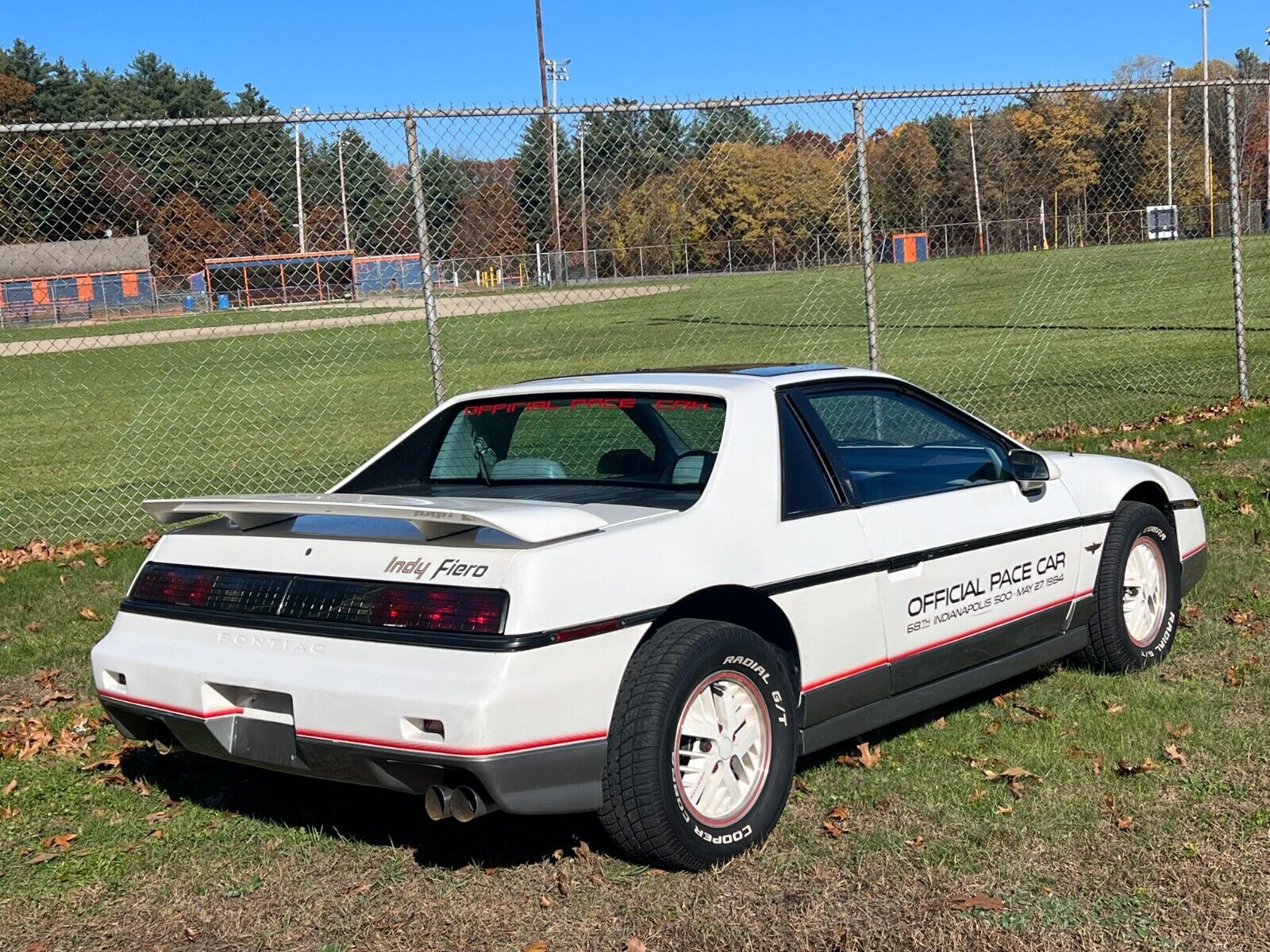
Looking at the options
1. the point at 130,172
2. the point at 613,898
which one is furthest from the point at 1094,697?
the point at 130,172

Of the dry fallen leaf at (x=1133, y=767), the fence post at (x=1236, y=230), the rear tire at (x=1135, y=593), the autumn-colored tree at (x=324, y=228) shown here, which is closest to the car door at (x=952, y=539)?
the rear tire at (x=1135, y=593)

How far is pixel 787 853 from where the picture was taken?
4.25m

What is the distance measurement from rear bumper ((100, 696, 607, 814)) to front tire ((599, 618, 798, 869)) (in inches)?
4.1

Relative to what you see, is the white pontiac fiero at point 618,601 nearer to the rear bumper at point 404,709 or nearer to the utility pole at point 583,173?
the rear bumper at point 404,709

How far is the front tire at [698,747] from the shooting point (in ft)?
12.8

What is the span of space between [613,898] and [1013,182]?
1217 centimetres

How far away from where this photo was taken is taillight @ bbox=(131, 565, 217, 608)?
14.3ft

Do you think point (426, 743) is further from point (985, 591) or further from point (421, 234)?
point (421, 234)

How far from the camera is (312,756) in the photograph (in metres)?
3.97

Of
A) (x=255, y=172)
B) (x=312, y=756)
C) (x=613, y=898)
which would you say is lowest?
(x=613, y=898)

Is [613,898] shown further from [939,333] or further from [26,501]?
[939,333]

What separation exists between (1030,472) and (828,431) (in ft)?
2.99

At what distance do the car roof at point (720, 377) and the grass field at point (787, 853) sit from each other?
1333mm

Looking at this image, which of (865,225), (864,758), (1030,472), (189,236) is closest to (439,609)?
(864,758)
